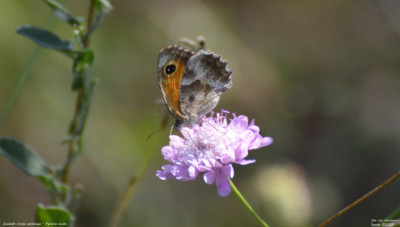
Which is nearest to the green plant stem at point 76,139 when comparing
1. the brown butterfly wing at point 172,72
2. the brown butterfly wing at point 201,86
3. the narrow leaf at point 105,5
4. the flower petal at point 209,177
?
the narrow leaf at point 105,5

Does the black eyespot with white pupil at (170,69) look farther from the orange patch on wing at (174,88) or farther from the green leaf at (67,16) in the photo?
the green leaf at (67,16)

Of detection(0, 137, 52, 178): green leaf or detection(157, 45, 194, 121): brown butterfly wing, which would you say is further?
detection(157, 45, 194, 121): brown butterfly wing

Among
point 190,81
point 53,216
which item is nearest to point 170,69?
point 190,81

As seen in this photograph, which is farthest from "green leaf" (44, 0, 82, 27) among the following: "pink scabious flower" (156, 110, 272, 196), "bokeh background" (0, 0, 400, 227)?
"bokeh background" (0, 0, 400, 227)

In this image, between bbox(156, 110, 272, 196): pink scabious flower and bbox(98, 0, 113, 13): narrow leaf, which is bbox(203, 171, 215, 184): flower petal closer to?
bbox(156, 110, 272, 196): pink scabious flower

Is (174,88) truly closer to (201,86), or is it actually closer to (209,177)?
(201,86)

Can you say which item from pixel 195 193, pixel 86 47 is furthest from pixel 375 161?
pixel 86 47

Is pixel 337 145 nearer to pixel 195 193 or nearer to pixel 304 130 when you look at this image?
pixel 304 130
